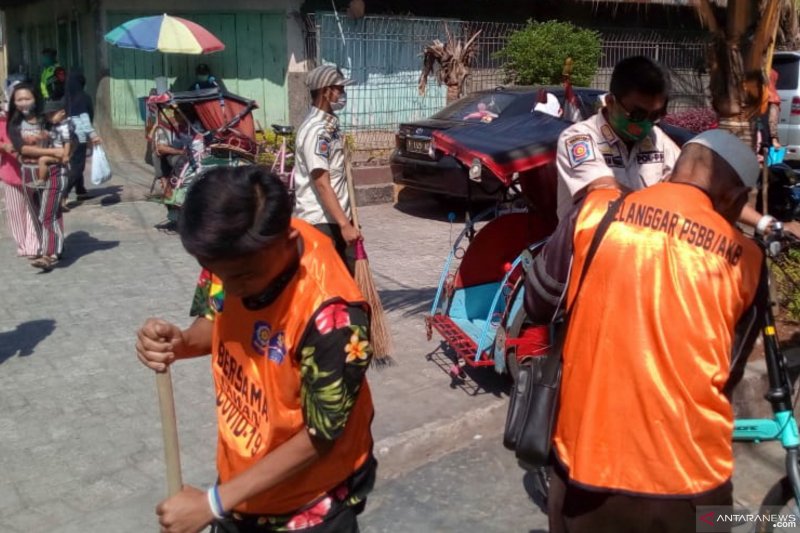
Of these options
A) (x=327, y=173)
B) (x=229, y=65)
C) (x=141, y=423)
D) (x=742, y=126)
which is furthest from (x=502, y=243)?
(x=229, y=65)

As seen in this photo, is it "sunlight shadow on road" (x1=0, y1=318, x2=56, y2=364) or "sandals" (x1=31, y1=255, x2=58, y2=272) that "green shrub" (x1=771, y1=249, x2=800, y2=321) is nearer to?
"sunlight shadow on road" (x1=0, y1=318, x2=56, y2=364)

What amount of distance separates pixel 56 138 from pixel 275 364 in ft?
23.1

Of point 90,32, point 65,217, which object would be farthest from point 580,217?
point 90,32

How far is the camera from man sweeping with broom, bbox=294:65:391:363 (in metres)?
5.29

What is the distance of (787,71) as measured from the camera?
14242 mm

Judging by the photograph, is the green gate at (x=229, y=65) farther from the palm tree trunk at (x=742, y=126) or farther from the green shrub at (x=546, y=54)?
the palm tree trunk at (x=742, y=126)

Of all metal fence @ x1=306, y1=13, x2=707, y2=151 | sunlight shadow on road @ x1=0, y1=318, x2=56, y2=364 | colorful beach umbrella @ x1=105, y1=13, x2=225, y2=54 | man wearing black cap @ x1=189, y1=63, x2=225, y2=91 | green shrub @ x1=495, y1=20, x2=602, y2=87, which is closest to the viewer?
sunlight shadow on road @ x1=0, y1=318, x2=56, y2=364

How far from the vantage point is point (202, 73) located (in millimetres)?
13539

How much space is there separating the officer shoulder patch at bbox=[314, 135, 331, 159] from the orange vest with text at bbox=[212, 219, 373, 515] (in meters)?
3.02

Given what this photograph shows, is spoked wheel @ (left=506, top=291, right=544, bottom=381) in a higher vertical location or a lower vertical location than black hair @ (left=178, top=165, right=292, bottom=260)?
lower

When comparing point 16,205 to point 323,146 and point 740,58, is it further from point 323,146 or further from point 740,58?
point 740,58

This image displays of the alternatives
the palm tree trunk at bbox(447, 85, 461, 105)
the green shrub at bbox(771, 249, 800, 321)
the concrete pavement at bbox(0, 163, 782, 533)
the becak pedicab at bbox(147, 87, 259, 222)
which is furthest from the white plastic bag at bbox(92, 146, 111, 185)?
the green shrub at bbox(771, 249, 800, 321)

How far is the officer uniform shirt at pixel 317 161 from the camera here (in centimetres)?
529

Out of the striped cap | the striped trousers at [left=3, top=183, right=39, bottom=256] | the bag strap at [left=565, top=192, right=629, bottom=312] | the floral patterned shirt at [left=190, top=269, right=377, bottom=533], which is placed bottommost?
the striped trousers at [left=3, top=183, right=39, bottom=256]
